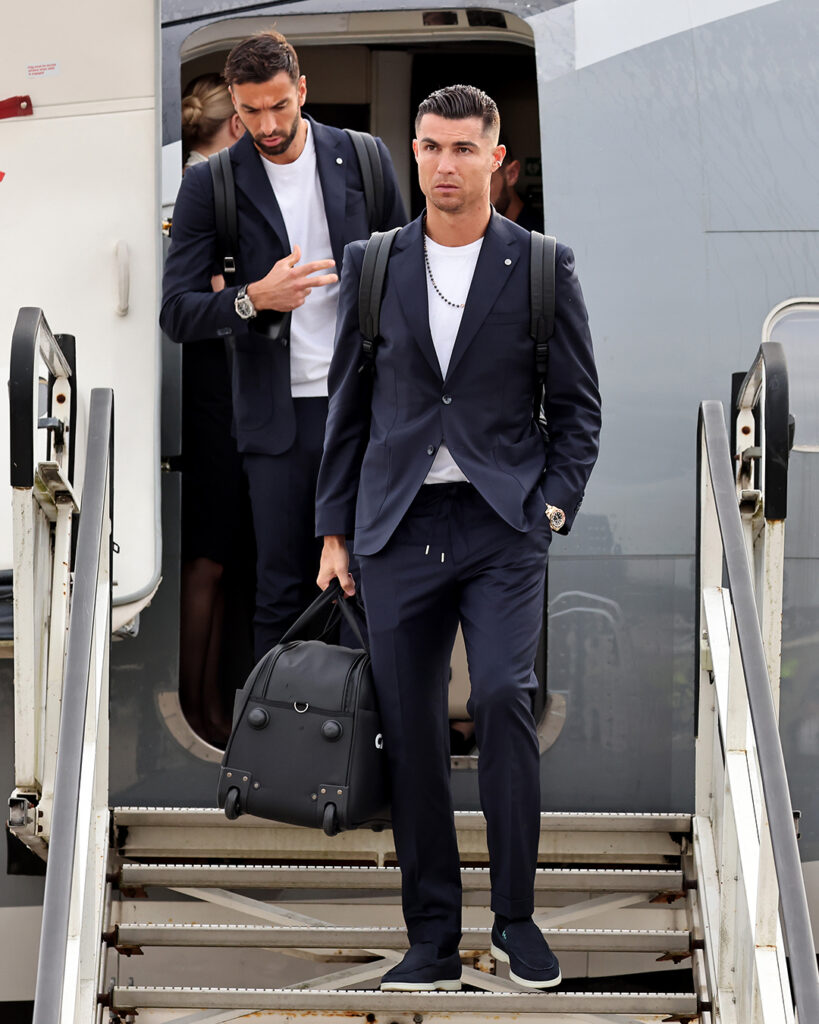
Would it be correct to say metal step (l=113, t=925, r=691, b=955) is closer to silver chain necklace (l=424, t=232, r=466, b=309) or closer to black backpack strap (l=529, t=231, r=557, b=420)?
black backpack strap (l=529, t=231, r=557, b=420)

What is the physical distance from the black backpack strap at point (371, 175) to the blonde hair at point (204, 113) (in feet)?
3.13

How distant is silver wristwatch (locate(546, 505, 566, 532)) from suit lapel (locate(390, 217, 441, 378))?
16.7 inches

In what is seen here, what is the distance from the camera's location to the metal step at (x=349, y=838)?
15.0 ft

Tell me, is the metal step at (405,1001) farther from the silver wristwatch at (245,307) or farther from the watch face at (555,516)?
the silver wristwatch at (245,307)

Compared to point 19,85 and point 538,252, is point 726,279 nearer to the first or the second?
point 538,252

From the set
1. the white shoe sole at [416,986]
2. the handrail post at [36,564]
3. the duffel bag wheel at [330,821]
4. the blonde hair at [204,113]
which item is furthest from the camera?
the blonde hair at [204,113]

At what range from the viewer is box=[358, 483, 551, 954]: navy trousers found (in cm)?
363

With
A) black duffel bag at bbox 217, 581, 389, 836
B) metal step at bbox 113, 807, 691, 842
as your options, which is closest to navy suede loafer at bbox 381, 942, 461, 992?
black duffel bag at bbox 217, 581, 389, 836

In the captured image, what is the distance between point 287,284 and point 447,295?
73cm

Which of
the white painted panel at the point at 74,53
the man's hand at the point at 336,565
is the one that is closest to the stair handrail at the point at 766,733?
the man's hand at the point at 336,565

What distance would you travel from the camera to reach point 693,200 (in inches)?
196

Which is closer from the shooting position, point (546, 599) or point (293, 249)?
point (293, 249)

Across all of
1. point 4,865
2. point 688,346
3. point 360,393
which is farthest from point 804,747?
point 4,865

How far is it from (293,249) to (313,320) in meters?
0.22
